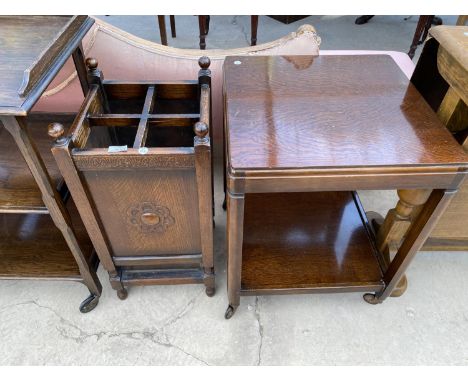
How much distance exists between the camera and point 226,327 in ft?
3.75

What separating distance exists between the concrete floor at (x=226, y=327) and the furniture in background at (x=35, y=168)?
0.11 metres

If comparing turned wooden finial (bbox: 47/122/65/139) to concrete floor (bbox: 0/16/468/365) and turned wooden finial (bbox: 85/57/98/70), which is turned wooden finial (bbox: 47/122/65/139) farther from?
concrete floor (bbox: 0/16/468/365)

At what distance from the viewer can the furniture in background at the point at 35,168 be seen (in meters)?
0.72

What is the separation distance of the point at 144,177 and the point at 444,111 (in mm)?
803

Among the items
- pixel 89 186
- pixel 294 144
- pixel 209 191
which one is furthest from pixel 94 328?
pixel 294 144

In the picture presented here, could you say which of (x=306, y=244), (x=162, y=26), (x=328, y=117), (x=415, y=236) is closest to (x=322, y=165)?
(x=328, y=117)

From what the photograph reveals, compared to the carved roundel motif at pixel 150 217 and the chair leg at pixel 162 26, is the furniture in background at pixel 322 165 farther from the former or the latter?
the chair leg at pixel 162 26

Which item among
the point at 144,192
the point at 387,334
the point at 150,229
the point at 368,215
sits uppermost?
the point at 144,192

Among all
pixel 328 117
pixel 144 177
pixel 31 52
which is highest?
pixel 31 52

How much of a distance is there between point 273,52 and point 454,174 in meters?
0.72

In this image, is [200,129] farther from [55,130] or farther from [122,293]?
[122,293]

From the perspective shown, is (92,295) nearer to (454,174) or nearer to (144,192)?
(144,192)

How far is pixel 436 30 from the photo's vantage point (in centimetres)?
97

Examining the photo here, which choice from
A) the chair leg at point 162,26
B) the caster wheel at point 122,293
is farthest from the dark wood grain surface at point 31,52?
the chair leg at point 162,26
